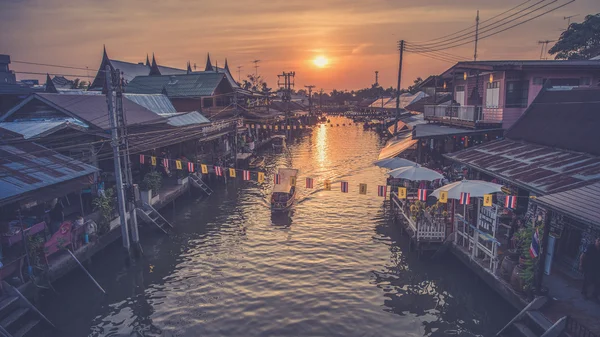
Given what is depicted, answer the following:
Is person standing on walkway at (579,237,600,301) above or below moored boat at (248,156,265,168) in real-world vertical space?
above

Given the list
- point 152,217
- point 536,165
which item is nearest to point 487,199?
point 536,165

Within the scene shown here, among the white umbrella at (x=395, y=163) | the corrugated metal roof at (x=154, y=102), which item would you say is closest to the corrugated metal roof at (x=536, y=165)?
the white umbrella at (x=395, y=163)

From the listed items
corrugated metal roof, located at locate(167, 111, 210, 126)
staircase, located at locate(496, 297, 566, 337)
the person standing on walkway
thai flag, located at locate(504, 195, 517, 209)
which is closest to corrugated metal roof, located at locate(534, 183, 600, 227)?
the person standing on walkway

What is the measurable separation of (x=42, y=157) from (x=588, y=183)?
23718mm

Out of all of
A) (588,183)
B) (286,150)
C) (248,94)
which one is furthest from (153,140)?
A: (286,150)

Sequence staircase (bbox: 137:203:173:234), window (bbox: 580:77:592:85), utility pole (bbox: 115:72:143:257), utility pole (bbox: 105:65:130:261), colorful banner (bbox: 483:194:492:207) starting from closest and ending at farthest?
colorful banner (bbox: 483:194:492:207), utility pole (bbox: 105:65:130:261), utility pole (bbox: 115:72:143:257), staircase (bbox: 137:203:173:234), window (bbox: 580:77:592:85)

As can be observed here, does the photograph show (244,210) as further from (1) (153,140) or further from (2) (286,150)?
(2) (286,150)

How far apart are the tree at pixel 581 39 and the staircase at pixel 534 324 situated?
70264 millimetres

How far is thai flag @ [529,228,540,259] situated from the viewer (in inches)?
465

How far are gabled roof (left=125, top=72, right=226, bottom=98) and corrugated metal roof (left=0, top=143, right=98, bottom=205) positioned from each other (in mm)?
26012

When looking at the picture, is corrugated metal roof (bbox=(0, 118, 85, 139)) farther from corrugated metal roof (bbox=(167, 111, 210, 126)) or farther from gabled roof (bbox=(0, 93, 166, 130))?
corrugated metal roof (bbox=(167, 111, 210, 126))

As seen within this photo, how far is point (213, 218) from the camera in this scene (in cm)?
2672

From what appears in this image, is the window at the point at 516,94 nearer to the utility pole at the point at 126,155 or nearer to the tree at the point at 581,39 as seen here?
the utility pole at the point at 126,155

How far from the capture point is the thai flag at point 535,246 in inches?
465
